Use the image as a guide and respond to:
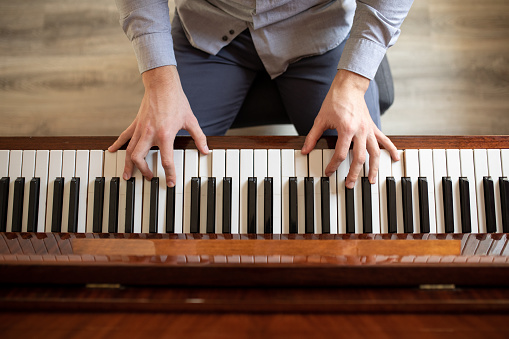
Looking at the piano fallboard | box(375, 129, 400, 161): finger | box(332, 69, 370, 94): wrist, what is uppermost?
box(332, 69, 370, 94): wrist

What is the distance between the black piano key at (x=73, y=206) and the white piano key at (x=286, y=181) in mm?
517

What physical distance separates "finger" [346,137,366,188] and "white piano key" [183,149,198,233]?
1.26 feet

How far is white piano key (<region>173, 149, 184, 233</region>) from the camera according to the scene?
35.5 inches

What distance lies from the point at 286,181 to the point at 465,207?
0.44 m

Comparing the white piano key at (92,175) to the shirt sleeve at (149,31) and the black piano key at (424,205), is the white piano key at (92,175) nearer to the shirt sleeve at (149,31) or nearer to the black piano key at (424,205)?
the shirt sleeve at (149,31)

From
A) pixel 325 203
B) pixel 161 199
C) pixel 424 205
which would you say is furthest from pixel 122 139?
pixel 424 205

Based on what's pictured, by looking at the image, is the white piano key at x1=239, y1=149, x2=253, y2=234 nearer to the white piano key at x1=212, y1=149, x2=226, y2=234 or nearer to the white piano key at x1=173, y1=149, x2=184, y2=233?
the white piano key at x1=212, y1=149, x2=226, y2=234

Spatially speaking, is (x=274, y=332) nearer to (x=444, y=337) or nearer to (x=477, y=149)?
(x=444, y=337)

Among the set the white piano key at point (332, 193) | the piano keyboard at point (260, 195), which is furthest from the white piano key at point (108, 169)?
the white piano key at point (332, 193)

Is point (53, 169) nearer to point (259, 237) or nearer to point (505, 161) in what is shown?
point (259, 237)

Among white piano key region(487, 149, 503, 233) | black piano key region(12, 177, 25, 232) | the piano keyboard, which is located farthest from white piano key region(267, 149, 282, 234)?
black piano key region(12, 177, 25, 232)

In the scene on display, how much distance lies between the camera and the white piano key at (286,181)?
0.90 metres

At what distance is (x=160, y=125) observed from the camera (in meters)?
0.92

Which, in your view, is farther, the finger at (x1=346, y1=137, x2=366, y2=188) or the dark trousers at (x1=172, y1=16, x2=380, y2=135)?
the dark trousers at (x1=172, y1=16, x2=380, y2=135)
